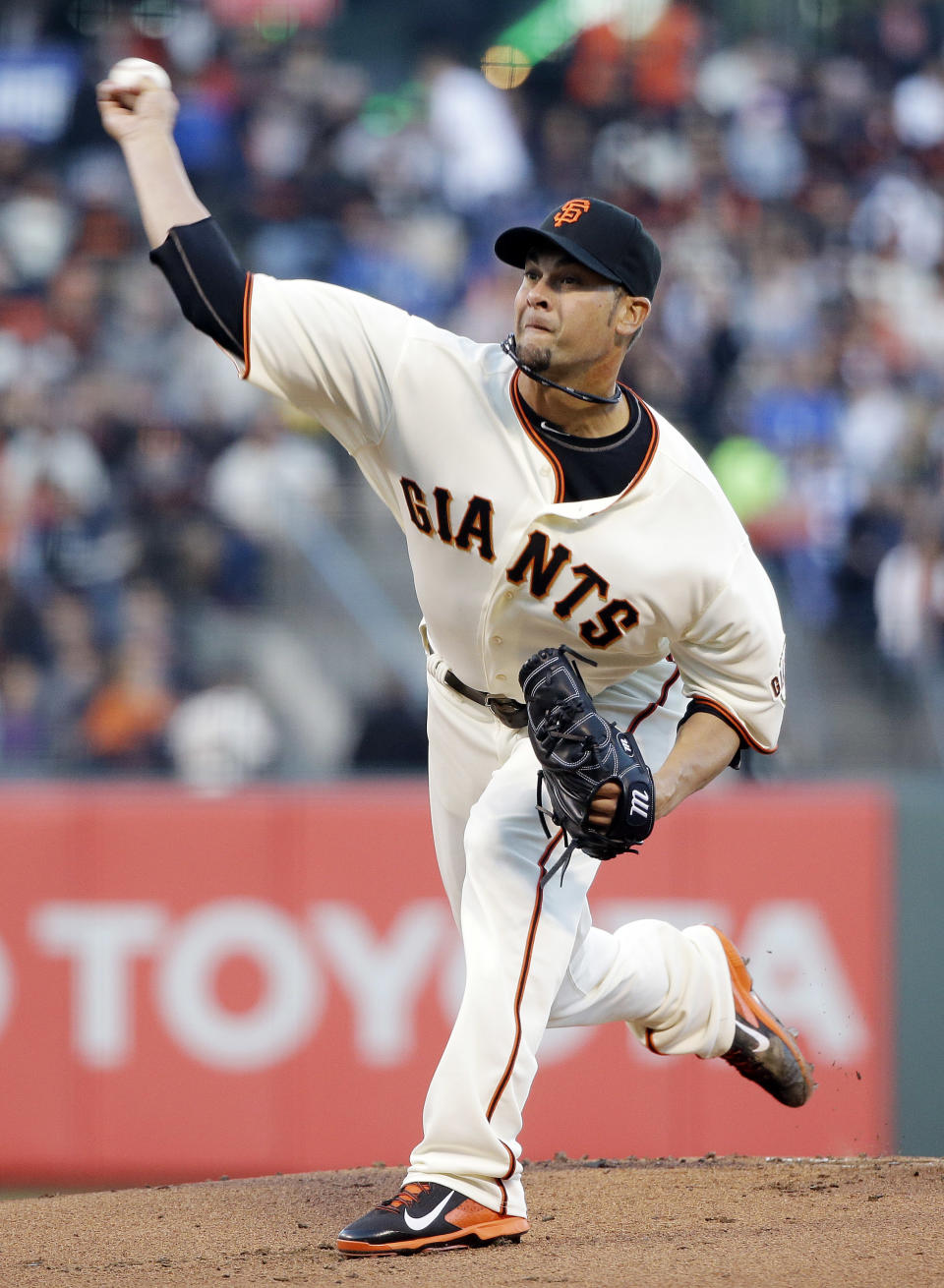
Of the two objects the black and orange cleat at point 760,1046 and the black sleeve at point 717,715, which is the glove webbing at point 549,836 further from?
the black and orange cleat at point 760,1046

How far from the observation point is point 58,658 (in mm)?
7594

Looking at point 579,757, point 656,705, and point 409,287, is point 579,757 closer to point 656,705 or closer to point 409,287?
point 656,705

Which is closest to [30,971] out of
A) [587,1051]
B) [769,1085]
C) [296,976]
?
[296,976]

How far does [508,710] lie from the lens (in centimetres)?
389

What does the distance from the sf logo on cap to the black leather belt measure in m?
1.03

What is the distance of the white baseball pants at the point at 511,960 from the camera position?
3.58 meters

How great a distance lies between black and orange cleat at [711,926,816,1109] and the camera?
4484 millimetres

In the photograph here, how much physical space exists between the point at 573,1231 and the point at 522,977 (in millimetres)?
653

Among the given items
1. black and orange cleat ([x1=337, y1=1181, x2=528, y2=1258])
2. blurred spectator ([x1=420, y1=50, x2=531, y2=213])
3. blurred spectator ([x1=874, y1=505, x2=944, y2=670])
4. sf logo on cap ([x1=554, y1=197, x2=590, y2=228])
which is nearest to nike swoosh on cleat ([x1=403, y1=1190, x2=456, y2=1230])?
black and orange cleat ([x1=337, y1=1181, x2=528, y2=1258])

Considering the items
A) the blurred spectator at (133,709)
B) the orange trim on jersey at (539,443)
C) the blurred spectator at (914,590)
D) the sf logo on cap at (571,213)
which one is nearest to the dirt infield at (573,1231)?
the orange trim on jersey at (539,443)

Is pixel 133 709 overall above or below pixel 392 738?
above

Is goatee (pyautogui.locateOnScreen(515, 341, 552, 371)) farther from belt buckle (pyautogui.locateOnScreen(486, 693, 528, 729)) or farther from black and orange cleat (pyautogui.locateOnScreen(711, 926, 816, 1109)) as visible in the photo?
black and orange cleat (pyautogui.locateOnScreen(711, 926, 816, 1109))

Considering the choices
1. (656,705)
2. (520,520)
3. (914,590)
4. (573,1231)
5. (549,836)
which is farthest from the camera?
(914,590)

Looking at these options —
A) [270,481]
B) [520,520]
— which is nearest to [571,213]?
[520,520]
